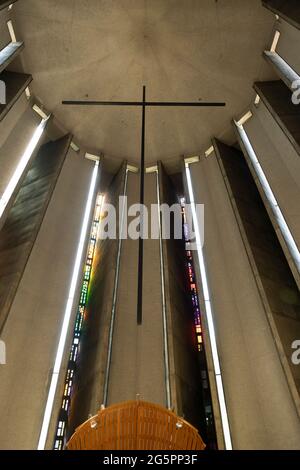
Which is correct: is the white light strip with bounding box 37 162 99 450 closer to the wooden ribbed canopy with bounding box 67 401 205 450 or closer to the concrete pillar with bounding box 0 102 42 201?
the concrete pillar with bounding box 0 102 42 201

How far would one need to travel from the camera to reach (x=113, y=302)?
6484mm

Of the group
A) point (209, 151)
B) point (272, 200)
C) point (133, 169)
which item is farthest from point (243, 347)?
point (133, 169)

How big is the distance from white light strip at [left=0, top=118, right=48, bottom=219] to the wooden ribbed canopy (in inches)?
187

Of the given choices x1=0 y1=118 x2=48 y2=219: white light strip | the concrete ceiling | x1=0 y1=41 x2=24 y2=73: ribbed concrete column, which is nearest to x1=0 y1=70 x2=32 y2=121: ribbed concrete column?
the concrete ceiling

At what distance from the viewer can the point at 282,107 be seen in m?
6.95

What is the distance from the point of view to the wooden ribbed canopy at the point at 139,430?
6.02 ft

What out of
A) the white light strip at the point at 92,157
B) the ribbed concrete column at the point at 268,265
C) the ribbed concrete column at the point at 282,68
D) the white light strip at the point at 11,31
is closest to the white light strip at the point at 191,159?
the ribbed concrete column at the point at 268,265

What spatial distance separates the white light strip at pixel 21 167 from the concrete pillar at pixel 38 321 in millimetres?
853

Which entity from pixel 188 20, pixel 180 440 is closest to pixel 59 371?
pixel 180 440

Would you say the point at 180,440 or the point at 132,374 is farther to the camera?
the point at 132,374

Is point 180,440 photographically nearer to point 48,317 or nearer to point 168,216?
point 48,317

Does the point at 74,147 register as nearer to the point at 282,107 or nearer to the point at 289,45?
the point at 282,107

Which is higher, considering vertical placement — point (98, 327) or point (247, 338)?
point (98, 327)

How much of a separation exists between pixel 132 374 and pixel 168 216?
3.72 m
